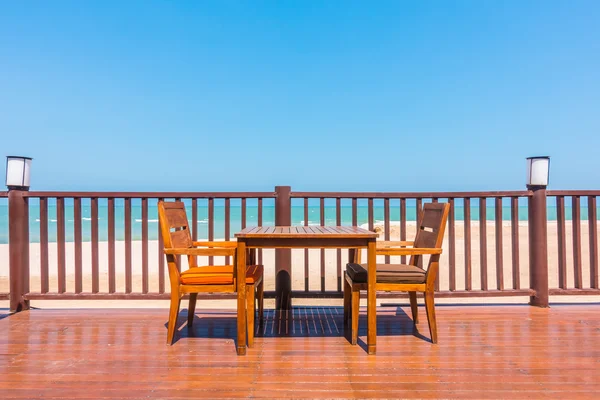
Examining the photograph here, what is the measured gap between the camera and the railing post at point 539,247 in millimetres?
3510

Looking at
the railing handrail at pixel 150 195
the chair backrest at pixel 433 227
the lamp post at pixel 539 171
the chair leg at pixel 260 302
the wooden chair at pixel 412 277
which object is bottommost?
the chair leg at pixel 260 302

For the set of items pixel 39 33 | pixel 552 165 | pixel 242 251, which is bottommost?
pixel 242 251

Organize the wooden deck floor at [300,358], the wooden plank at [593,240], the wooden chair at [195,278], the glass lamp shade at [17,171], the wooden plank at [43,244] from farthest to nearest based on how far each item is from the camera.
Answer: the wooden plank at [593,240]
the wooden plank at [43,244]
the glass lamp shade at [17,171]
the wooden chair at [195,278]
the wooden deck floor at [300,358]

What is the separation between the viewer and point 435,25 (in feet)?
74.0

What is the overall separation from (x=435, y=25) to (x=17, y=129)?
57.7m

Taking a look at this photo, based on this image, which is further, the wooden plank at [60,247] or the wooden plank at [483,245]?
the wooden plank at [483,245]

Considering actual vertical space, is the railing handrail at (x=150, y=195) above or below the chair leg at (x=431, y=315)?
above

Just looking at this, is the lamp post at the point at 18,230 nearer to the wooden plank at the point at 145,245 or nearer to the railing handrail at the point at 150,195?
the railing handrail at the point at 150,195

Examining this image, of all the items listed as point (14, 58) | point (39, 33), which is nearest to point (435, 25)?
point (39, 33)

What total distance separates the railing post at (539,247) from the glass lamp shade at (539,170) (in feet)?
0.20

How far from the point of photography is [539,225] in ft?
11.6

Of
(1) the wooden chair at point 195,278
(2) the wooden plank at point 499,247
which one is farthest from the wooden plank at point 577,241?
(1) the wooden chair at point 195,278

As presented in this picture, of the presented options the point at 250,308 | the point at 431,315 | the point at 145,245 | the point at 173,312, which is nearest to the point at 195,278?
the point at 173,312

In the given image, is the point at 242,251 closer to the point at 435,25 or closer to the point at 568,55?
the point at 435,25
